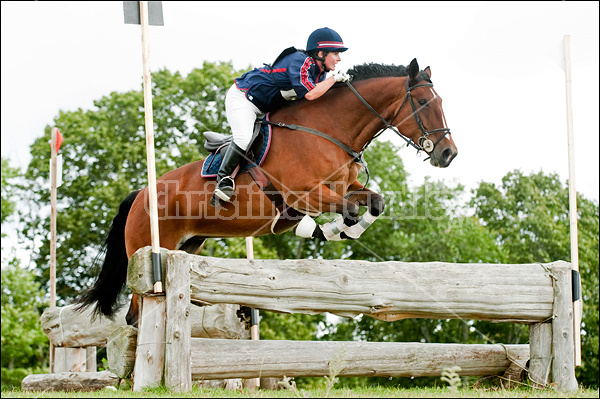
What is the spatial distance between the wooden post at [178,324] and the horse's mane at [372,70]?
6.90 ft

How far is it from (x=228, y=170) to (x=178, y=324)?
1267 millimetres

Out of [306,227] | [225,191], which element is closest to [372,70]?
[306,227]

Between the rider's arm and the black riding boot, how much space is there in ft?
2.12

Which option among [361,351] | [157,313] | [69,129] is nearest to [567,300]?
[361,351]

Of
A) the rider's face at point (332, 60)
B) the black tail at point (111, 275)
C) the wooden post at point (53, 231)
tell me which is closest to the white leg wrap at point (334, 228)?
the rider's face at point (332, 60)

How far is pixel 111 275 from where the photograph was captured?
5.79 meters

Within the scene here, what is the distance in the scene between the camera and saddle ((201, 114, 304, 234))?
4.87m

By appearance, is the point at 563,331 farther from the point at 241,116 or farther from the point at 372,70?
the point at 241,116

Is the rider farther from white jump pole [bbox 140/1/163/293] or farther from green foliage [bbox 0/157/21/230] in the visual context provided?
green foliage [bbox 0/157/21/230]

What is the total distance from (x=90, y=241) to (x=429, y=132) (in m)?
15.2

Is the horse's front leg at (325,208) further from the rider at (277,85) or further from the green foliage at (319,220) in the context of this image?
the green foliage at (319,220)

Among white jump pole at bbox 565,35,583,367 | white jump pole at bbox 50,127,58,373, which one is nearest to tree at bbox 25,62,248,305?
white jump pole at bbox 50,127,58,373

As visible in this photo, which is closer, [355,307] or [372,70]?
[355,307]

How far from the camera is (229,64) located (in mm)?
20906
